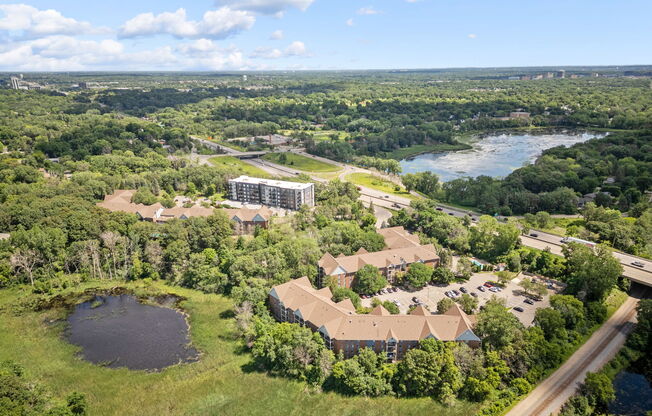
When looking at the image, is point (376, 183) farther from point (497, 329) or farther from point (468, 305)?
point (497, 329)

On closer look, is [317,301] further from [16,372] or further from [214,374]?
[16,372]

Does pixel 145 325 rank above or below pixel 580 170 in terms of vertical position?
below

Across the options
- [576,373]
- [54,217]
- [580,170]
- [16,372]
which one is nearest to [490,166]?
[580,170]

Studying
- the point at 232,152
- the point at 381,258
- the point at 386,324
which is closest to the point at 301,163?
the point at 232,152

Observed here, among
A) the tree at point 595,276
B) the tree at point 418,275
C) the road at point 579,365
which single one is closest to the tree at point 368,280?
the tree at point 418,275

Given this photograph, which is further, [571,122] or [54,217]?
[571,122]

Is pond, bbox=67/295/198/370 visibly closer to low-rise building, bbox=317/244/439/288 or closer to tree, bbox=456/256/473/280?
low-rise building, bbox=317/244/439/288
